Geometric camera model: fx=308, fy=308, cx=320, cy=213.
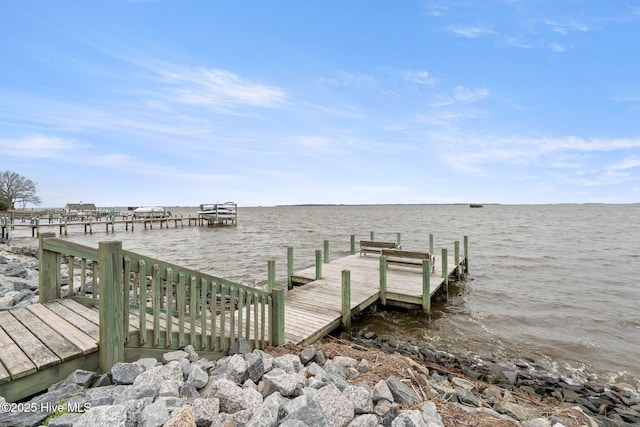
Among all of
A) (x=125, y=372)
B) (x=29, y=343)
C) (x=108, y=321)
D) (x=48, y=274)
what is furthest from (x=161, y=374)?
(x=48, y=274)

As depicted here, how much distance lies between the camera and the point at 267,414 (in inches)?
95.3

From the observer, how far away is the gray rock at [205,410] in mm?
2410

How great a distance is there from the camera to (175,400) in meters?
2.48

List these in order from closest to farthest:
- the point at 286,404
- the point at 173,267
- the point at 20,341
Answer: the point at 286,404, the point at 20,341, the point at 173,267

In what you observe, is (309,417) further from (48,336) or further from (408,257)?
(408,257)

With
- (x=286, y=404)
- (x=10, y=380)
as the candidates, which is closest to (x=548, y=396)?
(x=286, y=404)

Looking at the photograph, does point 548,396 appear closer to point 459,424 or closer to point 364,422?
point 459,424

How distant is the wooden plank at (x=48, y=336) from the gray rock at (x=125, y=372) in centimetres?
37

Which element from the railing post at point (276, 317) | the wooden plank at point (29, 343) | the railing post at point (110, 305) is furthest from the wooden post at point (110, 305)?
the railing post at point (276, 317)

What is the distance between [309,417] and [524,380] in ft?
16.0

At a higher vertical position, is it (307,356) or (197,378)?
(197,378)

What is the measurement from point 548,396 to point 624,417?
0.91 m

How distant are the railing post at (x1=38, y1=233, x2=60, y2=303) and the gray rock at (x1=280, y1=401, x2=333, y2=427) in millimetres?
3596

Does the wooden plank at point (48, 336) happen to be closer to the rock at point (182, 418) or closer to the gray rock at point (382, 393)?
the rock at point (182, 418)
